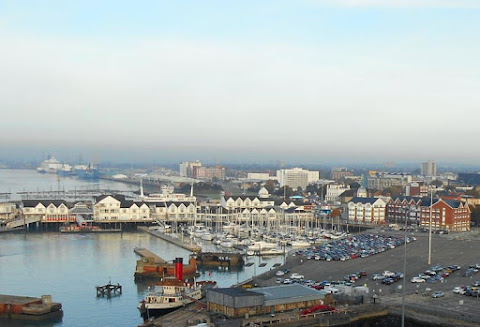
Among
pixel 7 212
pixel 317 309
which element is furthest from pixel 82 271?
pixel 7 212

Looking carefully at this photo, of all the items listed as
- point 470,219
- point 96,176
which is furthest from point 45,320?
point 96,176

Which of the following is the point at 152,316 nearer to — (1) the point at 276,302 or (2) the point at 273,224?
(1) the point at 276,302

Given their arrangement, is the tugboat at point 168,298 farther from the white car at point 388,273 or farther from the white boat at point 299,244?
the white boat at point 299,244

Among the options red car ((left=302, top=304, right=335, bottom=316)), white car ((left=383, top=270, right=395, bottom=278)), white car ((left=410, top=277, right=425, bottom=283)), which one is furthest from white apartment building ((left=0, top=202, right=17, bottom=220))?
red car ((left=302, top=304, right=335, bottom=316))

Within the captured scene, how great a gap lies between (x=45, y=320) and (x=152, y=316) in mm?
1652

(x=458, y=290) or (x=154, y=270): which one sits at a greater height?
(x=458, y=290)

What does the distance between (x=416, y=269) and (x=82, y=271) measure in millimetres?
7021

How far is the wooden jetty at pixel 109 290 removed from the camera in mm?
11336

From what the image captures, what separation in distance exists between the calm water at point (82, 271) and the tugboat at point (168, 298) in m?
0.29

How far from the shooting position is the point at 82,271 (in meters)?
13.6

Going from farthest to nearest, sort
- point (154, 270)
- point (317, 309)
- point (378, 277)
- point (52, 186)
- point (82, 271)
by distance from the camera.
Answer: point (52, 186) → point (82, 271) → point (154, 270) → point (378, 277) → point (317, 309)

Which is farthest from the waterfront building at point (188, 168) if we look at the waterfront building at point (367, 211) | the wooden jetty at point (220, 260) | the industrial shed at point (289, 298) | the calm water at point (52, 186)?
the industrial shed at point (289, 298)

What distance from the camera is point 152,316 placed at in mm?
9570

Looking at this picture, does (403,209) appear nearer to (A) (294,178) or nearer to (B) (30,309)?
(B) (30,309)
